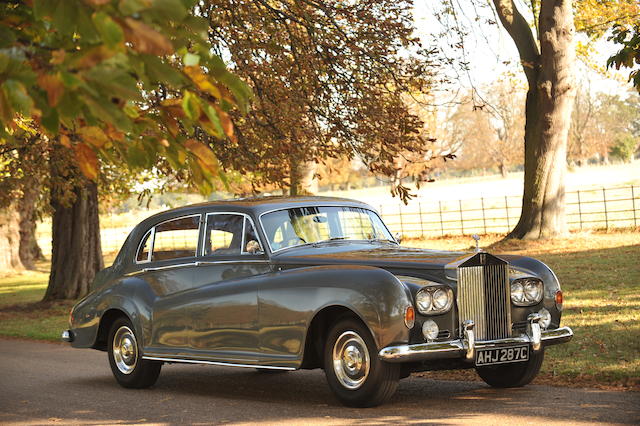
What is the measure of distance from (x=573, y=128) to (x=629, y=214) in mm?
58287

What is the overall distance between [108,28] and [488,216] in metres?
50.1

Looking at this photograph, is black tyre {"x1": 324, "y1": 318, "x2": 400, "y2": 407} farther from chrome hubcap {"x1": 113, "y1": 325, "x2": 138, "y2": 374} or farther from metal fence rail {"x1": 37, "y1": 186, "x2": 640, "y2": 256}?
metal fence rail {"x1": 37, "y1": 186, "x2": 640, "y2": 256}

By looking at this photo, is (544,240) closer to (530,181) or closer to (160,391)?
(530,181)

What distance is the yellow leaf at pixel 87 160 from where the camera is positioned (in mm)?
5340

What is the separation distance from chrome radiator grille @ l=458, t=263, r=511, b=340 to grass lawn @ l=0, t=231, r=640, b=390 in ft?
4.54

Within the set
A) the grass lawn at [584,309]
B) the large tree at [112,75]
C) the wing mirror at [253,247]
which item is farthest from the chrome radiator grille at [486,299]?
the large tree at [112,75]

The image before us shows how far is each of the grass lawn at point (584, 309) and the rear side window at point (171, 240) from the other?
3.15 metres

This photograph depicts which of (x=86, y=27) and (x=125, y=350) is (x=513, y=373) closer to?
(x=125, y=350)

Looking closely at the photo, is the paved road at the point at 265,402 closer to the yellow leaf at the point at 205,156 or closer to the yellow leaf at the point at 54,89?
the yellow leaf at the point at 205,156

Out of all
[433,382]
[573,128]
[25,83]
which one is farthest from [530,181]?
[573,128]

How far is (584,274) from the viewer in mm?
20344

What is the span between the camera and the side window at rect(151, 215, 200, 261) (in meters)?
10.8

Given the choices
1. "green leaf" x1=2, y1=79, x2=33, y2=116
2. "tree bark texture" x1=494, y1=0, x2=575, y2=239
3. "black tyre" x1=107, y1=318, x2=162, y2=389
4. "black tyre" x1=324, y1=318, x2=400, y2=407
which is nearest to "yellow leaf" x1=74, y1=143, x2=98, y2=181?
"green leaf" x1=2, y1=79, x2=33, y2=116

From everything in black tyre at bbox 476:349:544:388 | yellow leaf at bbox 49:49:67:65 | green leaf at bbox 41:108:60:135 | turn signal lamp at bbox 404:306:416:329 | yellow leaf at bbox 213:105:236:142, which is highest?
yellow leaf at bbox 49:49:67:65
